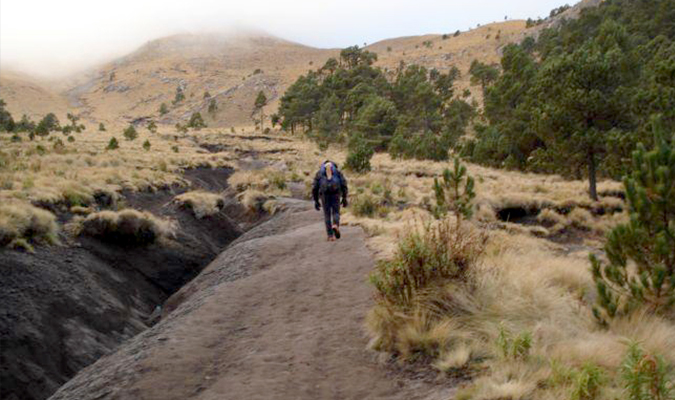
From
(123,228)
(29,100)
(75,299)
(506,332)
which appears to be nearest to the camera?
(506,332)

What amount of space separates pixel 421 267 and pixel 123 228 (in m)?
11.3

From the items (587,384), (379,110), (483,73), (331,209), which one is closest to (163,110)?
(483,73)

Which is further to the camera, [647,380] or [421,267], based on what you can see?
[421,267]

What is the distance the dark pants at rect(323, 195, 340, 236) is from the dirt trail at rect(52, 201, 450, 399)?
1.58m

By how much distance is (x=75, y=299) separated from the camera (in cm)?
1034

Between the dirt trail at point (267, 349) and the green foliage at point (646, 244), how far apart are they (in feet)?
10.3

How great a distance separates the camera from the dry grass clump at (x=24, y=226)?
10.9m

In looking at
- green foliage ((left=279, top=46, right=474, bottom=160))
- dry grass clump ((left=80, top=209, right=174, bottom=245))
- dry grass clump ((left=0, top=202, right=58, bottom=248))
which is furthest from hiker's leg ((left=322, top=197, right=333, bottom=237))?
green foliage ((left=279, top=46, right=474, bottom=160))

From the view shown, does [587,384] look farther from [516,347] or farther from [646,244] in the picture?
[646,244]

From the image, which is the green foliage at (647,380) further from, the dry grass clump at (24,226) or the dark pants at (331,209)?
the dry grass clump at (24,226)

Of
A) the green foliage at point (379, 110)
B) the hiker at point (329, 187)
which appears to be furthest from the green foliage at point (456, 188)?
the green foliage at point (379, 110)

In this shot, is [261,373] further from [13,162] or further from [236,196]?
[13,162]

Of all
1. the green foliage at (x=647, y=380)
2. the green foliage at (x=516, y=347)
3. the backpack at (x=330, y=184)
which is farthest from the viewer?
the backpack at (x=330, y=184)

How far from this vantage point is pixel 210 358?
615cm
